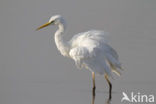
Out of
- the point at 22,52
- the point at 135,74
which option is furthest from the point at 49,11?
the point at 135,74

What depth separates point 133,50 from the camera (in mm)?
15742

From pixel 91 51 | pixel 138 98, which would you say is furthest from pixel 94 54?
pixel 138 98

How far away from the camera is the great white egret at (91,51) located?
11.5 metres

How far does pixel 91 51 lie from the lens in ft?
37.7

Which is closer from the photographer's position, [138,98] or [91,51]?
[138,98]

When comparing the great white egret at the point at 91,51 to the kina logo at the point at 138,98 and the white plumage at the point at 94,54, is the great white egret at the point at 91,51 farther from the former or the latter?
the kina logo at the point at 138,98

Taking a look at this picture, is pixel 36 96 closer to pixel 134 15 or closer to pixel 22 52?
pixel 22 52

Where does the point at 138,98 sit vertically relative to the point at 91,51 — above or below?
below

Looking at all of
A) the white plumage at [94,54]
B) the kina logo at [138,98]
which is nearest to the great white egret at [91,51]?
the white plumage at [94,54]

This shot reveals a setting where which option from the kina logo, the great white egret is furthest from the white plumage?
the kina logo

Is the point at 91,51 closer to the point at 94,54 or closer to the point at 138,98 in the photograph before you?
the point at 94,54

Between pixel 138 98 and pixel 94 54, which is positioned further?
pixel 94 54

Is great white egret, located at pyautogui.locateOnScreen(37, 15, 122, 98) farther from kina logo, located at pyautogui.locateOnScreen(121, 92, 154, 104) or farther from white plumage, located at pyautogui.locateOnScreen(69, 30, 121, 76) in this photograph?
kina logo, located at pyautogui.locateOnScreen(121, 92, 154, 104)

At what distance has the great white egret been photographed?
11516 millimetres
